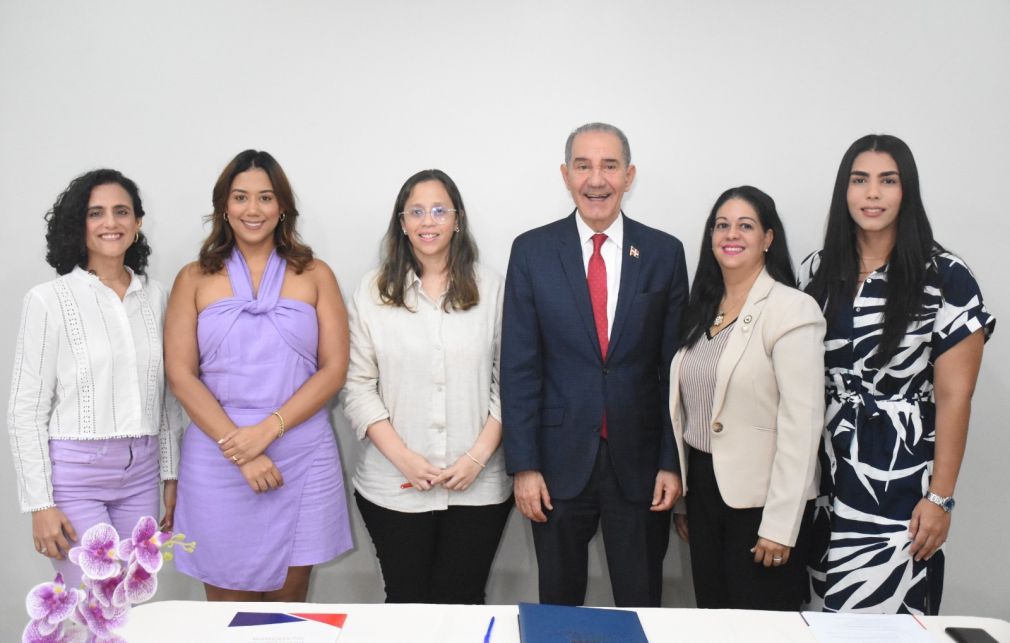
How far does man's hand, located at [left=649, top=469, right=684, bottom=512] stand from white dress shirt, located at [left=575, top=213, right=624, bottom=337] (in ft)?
1.92

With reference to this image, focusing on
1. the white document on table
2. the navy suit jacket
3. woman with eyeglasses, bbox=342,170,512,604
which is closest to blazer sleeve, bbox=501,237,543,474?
the navy suit jacket

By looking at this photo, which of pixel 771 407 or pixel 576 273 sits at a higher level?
pixel 576 273

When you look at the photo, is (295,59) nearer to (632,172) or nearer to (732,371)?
(632,172)

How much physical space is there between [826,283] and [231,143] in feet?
7.26

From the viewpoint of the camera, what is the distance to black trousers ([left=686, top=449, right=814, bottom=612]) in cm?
A: 204

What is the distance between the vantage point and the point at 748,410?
2021mm

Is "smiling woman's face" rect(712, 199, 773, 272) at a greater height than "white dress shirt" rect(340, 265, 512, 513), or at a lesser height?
greater

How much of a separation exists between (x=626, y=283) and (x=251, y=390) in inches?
48.4

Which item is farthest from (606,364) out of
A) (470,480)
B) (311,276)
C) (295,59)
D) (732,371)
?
(295,59)

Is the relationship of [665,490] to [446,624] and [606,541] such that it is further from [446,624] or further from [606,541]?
[446,624]

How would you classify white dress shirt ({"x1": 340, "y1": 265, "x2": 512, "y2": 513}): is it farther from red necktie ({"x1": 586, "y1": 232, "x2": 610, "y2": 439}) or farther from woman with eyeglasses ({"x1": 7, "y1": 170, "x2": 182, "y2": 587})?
woman with eyeglasses ({"x1": 7, "y1": 170, "x2": 182, "y2": 587})

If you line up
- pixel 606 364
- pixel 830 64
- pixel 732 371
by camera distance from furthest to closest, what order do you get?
pixel 830 64, pixel 606 364, pixel 732 371

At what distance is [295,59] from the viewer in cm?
271

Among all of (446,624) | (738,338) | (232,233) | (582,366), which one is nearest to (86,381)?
(232,233)
